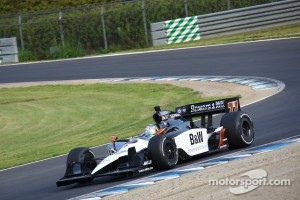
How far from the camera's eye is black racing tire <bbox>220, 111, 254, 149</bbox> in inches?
516

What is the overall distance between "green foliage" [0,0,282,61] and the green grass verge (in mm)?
9631

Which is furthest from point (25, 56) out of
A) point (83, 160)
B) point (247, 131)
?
point (83, 160)

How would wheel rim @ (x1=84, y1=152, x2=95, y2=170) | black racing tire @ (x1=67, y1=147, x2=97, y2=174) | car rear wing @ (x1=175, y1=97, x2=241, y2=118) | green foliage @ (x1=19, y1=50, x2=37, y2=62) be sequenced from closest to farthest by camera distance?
black racing tire @ (x1=67, y1=147, x2=97, y2=174) → wheel rim @ (x1=84, y1=152, x2=95, y2=170) → car rear wing @ (x1=175, y1=97, x2=241, y2=118) → green foliage @ (x1=19, y1=50, x2=37, y2=62)

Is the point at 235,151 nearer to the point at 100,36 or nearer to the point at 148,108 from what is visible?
the point at 148,108

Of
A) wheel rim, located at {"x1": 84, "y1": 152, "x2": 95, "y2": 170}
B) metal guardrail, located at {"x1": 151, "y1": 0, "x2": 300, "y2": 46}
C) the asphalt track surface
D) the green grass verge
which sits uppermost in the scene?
metal guardrail, located at {"x1": 151, "y1": 0, "x2": 300, "y2": 46}

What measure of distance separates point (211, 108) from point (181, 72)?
13.9 m

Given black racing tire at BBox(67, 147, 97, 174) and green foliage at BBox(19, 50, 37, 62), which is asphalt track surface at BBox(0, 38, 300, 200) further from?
green foliage at BBox(19, 50, 37, 62)

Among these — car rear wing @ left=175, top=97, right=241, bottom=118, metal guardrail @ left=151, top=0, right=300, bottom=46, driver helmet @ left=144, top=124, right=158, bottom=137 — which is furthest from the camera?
metal guardrail @ left=151, top=0, right=300, bottom=46

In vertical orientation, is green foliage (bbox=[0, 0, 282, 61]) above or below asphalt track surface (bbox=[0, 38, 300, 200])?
above

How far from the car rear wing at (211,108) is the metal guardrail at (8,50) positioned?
25.7m

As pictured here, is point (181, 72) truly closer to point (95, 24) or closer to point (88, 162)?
point (95, 24)

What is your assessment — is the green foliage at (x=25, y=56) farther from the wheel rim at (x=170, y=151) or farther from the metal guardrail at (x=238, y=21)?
the wheel rim at (x=170, y=151)

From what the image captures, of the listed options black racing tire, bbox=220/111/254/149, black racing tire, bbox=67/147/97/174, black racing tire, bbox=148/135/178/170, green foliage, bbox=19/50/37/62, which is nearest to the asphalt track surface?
black racing tire, bbox=67/147/97/174

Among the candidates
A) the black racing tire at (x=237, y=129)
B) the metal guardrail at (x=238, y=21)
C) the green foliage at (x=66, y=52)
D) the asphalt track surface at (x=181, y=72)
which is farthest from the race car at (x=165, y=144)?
the green foliage at (x=66, y=52)
